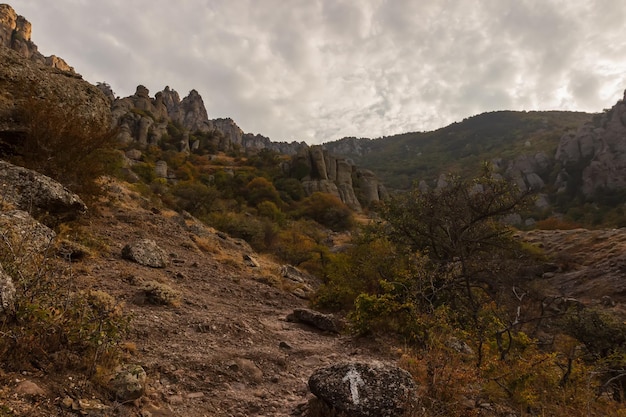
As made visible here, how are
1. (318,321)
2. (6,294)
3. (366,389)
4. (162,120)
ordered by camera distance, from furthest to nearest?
(162,120)
(318,321)
(366,389)
(6,294)

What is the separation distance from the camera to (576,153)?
77062 millimetres

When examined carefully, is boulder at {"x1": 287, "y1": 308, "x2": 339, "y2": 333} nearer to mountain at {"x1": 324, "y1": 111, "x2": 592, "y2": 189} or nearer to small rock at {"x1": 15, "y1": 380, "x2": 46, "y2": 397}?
small rock at {"x1": 15, "y1": 380, "x2": 46, "y2": 397}

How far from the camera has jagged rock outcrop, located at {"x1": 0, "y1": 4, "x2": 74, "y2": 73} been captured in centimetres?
8594

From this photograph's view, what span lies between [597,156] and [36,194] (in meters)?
86.3

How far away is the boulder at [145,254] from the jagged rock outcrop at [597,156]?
245 ft

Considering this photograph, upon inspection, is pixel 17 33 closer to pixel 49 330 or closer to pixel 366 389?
pixel 49 330

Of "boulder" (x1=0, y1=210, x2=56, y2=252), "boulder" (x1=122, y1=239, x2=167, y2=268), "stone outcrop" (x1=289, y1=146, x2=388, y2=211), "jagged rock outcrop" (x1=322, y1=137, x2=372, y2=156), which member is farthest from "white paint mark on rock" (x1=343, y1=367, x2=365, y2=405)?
"jagged rock outcrop" (x1=322, y1=137, x2=372, y2=156)

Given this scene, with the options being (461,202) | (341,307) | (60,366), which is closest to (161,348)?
(60,366)

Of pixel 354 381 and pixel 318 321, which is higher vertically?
pixel 318 321

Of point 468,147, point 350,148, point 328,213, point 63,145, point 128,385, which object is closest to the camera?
point 128,385

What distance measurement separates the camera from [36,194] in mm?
8383

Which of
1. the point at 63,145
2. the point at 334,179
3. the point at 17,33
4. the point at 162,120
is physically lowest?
the point at 63,145

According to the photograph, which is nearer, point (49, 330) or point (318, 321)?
point (49, 330)

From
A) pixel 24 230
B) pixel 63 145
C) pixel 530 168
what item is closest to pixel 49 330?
pixel 24 230
